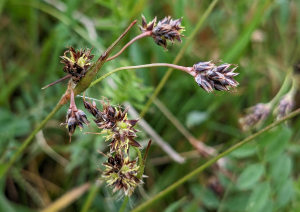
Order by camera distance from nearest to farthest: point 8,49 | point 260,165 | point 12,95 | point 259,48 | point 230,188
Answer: point 260,165 < point 230,188 < point 12,95 < point 8,49 < point 259,48

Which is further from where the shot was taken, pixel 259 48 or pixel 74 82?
pixel 259 48

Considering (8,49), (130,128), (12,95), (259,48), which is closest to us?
(130,128)

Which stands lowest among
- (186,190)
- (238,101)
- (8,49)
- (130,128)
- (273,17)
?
(186,190)

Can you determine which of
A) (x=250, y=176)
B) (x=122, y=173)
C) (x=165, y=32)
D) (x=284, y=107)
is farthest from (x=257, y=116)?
(x=122, y=173)

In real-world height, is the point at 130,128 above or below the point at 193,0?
below

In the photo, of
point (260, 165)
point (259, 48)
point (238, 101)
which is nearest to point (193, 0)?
point (259, 48)

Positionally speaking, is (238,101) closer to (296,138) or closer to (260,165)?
(296,138)

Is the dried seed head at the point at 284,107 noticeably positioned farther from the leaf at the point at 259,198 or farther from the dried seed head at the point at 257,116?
the leaf at the point at 259,198
